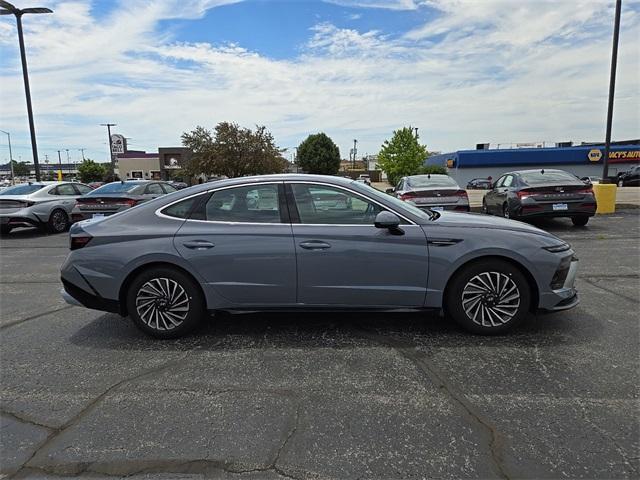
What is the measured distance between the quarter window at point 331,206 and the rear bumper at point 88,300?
1.97 meters

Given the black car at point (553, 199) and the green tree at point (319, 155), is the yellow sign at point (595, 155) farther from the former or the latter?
the black car at point (553, 199)

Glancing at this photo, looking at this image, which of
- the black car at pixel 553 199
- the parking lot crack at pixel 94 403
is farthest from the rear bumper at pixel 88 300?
the black car at pixel 553 199

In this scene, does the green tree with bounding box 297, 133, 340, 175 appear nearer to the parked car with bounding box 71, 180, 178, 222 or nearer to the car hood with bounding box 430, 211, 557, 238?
the parked car with bounding box 71, 180, 178, 222

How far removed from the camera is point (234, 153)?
38.0 metres

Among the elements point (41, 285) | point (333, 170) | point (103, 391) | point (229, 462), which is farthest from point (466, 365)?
point (333, 170)

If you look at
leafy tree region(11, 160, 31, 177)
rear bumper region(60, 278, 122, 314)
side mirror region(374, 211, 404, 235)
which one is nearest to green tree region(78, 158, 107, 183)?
rear bumper region(60, 278, 122, 314)

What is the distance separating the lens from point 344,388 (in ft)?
10.5

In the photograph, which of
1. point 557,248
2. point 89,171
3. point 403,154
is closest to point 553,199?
point 557,248

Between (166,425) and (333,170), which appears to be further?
(333,170)

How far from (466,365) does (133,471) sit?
8.08 ft

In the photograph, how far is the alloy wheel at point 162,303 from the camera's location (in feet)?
13.3

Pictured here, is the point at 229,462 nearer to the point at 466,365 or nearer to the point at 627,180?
the point at 466,365

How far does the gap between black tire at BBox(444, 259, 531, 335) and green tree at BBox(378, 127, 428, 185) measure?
42.5m

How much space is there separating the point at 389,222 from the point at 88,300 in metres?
2.94
